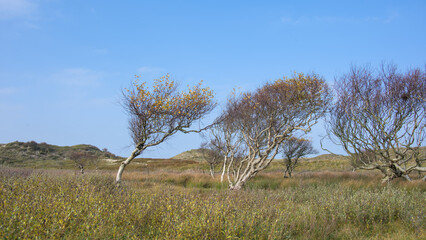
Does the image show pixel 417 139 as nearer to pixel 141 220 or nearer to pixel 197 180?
pixel 197 180

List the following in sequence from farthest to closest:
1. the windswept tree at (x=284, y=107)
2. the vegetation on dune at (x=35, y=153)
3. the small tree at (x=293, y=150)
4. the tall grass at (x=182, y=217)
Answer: the vegetation on dune at (x=35, y=153), the small tree at (x=293, y=150), the windswept tree at (x=284, y=107), the tall grass at (x=182, y=217)

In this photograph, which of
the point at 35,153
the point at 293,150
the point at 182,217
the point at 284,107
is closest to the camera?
the point at 182,217

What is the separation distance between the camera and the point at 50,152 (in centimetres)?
7700

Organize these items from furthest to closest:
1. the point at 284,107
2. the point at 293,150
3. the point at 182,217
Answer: the point at 293,150 → the point at 284,107 → the point at 182,217

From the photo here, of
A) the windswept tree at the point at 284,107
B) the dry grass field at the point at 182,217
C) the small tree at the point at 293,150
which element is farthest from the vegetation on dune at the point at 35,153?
the dry grass field at the point at 182,217

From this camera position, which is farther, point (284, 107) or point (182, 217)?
point (284, 107)

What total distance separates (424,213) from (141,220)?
907 centimetres

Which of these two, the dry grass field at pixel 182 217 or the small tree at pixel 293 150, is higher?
the small tree at pixel 293 150

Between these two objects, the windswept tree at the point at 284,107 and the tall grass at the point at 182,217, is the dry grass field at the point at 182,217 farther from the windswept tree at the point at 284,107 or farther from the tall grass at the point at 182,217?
the windswept tree at the point at 284,107

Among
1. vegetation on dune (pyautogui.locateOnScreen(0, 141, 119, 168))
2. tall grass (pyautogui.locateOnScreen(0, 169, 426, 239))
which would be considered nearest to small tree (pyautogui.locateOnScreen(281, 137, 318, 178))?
Answer: tall grass (pyautogui.locateOnScreen(0, 169, 426, 239))

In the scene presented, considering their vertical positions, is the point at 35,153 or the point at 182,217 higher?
→ the point at 35,153

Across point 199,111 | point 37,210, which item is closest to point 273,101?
point 199,111

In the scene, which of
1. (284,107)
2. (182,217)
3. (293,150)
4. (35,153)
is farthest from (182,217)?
(35,153)

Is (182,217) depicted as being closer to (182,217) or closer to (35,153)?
(182,217)
